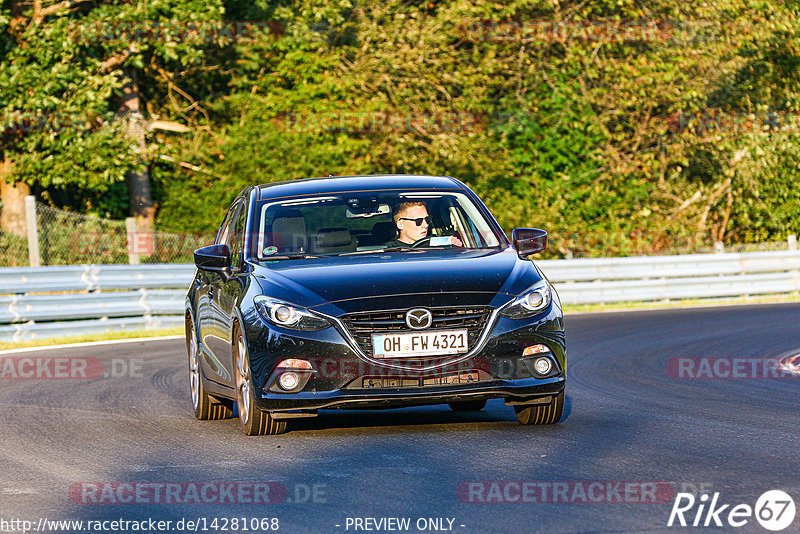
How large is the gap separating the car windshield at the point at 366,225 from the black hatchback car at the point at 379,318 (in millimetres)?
12

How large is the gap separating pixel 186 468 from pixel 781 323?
1226cm

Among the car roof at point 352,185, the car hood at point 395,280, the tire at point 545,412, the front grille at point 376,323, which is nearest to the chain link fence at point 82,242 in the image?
the car roof at point 352,185

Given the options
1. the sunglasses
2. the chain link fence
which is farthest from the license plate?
the chain link fence

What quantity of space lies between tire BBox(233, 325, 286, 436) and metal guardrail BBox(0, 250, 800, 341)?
10.7 meters

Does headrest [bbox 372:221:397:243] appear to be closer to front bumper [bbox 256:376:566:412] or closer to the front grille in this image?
the front grille

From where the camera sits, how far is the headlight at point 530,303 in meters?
8.06

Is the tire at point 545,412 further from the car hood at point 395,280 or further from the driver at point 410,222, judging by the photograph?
the driver at point 410,222

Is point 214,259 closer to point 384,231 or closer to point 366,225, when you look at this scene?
point 366,225

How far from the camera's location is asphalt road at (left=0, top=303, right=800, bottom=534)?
5.91 m

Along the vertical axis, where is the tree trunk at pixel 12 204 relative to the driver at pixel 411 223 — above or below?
below

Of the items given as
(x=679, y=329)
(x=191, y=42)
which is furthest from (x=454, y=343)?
(x=191, y=42)

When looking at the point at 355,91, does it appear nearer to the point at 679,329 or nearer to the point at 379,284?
the point at 679,329

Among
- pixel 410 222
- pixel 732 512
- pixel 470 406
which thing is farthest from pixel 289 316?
pixel 732 512

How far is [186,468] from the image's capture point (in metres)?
7.43
